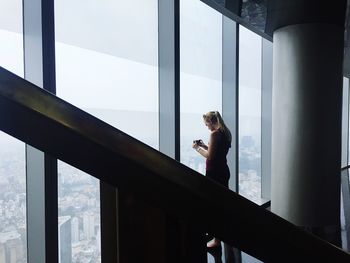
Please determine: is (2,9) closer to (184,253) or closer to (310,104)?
(184,253)

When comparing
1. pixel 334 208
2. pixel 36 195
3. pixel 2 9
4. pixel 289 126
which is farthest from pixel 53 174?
pixel 334 208

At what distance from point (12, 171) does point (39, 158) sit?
166 millimetres

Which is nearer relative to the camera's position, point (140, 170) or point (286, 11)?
point (140, 170)

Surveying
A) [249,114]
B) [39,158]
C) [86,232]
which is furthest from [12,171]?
[249,114]

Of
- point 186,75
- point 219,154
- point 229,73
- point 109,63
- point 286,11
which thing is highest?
point 286,11

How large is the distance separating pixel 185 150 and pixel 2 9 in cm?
223

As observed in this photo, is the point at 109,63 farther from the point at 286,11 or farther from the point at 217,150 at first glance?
the point at 286,11

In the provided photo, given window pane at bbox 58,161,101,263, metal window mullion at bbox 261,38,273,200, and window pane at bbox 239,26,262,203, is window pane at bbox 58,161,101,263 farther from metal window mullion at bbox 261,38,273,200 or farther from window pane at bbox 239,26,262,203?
metal window mullion at bbox 261,38,273,200

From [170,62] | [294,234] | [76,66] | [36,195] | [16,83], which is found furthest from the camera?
[170,62]

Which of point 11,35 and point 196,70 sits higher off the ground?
point 196,70

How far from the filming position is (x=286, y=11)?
318 centimetres

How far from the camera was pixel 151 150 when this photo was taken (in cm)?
47

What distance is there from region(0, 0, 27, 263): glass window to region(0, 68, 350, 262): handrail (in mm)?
1528

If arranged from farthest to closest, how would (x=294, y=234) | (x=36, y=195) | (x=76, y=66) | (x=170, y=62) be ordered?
1. (x=170, y=62)
2. (x=76, y=66)
3. (x=36, y=195)
4. (x=294, y=234)
